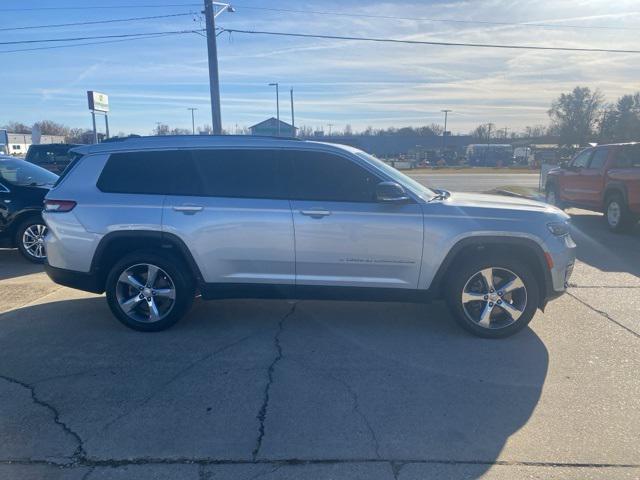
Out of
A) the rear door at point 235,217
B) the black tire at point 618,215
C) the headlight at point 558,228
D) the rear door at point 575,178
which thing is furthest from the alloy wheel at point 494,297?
the rear door at point 575,178

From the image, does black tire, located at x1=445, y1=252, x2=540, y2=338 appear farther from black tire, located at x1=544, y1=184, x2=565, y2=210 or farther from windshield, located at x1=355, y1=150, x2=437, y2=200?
black tire, located at x1=544, y1=184, x2=565, y2=210

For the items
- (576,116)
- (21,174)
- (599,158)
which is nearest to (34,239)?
(21,174)

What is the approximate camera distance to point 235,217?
465 cm

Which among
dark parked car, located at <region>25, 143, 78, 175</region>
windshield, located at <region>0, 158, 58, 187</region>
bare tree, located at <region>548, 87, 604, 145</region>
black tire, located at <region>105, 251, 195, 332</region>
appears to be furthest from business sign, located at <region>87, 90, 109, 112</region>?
bare tree, located at <region>548, 87, 604, 145</region>

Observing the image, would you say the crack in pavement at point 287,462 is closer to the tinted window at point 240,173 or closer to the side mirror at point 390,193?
the side mirror at point 390,193

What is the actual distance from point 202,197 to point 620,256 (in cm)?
727

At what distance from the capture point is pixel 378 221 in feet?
15.0

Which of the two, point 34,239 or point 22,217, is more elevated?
point 22,217

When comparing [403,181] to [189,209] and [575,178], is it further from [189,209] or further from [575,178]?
[575,178]

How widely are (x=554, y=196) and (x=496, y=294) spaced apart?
33.2ft

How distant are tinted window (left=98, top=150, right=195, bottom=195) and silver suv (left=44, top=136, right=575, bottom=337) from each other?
1cm

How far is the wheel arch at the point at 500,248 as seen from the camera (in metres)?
4.55

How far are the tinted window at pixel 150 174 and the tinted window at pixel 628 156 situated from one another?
977 centimetres

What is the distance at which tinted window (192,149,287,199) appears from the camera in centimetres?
474
